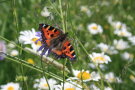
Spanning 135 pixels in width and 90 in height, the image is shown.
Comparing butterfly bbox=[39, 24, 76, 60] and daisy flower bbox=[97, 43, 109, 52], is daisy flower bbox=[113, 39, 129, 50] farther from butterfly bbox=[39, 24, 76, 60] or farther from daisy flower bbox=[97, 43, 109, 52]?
butterfly bbox=[39, 24, 76, 60]

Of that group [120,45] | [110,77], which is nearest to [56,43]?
[110,77]

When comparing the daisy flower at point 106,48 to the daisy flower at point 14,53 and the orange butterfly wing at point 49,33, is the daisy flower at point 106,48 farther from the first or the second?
the orange butterfly wing at point 49,33

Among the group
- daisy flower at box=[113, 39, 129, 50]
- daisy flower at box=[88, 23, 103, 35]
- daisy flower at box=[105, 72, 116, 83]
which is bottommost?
daisy flower at box=[105, 72, 116, 83]

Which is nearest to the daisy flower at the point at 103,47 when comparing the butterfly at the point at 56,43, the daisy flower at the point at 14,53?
the daisy flower at the point at 14,53

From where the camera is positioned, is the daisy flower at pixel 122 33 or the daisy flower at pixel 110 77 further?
the daisy flower at pixel 122 33

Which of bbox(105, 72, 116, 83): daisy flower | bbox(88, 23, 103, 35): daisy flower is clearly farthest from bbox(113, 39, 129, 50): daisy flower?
bbox(105, 72, 116, 83): daisy flower

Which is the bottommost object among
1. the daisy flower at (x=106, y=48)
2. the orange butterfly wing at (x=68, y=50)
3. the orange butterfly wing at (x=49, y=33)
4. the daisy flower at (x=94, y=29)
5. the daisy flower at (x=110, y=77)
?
the orange butterfly wing at (x=68, y=50)

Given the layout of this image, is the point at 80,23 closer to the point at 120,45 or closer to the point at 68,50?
the point at 120,45

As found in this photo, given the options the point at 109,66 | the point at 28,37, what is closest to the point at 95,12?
the point at 109,66
